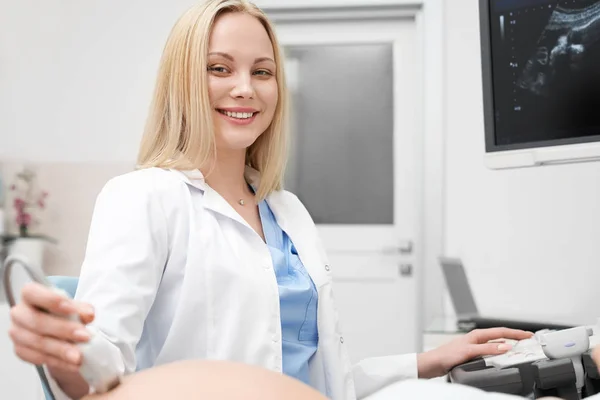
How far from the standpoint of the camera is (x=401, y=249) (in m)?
3.42

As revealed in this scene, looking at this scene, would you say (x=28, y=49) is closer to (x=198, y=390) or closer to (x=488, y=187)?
(x=488, y=187)

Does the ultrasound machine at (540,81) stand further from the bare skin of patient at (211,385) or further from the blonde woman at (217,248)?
the bare skin of patient at (211,385)

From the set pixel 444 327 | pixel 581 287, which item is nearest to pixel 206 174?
pixel 444 327

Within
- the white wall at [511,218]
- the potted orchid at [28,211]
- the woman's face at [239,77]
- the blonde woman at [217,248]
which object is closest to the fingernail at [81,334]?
the blonde woman at [217,248]

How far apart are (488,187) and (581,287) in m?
0.66

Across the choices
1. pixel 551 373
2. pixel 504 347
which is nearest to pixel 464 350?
pixel 504 347

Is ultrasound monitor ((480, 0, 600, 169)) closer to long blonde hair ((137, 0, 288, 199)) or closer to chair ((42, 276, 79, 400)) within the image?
long blonde hair ((137, 0, 288, 199))

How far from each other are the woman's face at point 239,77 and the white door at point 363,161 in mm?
2213

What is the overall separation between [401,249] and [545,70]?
2026 mm

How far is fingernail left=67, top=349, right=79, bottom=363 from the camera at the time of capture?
1.98ft

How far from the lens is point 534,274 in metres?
2.66

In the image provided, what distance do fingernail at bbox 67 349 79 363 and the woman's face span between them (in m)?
0.66

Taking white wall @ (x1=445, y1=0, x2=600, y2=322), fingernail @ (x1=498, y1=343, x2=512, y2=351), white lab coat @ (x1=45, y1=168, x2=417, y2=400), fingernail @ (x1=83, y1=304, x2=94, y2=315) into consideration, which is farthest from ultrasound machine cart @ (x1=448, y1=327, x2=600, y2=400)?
white wall @ (x1=445, y1=0, x2=600, y2=322)

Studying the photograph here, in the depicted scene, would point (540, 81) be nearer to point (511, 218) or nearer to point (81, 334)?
point (81, 334)
